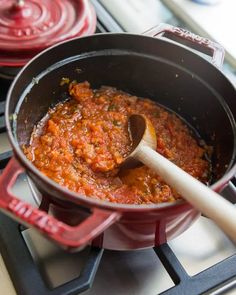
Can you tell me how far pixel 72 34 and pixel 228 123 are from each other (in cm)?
38

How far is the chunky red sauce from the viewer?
0.72m

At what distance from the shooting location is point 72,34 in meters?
0.91

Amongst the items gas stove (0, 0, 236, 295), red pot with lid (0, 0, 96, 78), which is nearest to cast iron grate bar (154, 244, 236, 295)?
gas stove (0, 0, 236, 295)

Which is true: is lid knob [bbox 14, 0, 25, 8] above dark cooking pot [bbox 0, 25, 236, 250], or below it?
below

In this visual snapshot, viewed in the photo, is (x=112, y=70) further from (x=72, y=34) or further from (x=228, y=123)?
(x=228, y=123)

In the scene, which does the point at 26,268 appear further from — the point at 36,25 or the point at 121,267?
the point at 36,25

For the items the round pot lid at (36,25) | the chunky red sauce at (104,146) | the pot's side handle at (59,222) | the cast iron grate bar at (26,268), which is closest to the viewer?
the pot's side handle at (59,222)

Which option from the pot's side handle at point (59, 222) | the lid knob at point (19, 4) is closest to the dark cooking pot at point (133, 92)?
the pot's side handle at point (59, 222)

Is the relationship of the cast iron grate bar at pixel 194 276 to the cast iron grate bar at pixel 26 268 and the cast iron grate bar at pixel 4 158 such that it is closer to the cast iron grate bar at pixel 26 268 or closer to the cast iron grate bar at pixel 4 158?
the cast iron grate bar at pixel 26 268

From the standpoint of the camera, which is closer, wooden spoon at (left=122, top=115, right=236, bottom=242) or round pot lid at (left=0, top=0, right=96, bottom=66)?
wooden spoon at (left=122, top=115, right=236, bottom=242)

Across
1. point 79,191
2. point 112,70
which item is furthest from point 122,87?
point 79,191

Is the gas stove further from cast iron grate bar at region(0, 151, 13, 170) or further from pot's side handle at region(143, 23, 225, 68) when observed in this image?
pot's side handle at region(143, 23, 225, 68)

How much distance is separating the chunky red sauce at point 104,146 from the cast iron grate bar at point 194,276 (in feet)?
0.30

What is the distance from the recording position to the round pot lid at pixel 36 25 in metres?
0.87
